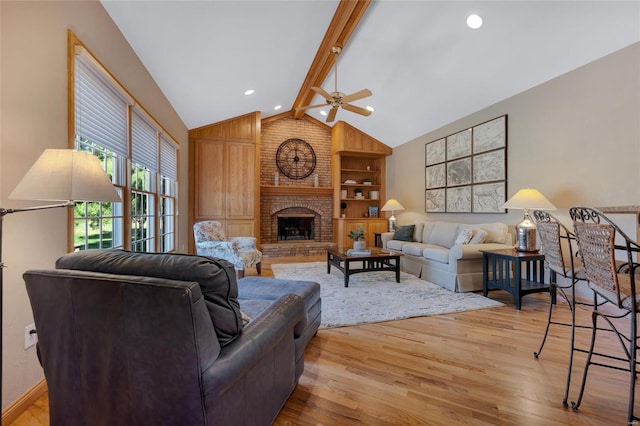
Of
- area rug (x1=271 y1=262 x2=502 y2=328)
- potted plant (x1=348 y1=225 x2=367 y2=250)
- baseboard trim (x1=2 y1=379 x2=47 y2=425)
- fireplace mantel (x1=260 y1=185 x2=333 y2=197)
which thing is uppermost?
fireplace mantel (x1=260 y1=185 x2=333 y2=197)

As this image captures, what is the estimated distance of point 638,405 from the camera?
1553mm

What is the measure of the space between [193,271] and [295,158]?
639cm

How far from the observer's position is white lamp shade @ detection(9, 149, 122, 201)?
112 cm

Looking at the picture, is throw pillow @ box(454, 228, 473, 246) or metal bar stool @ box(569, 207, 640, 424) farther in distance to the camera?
throw pillow @ box(454, 228, 473, 246)

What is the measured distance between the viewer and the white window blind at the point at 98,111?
2.00 metres

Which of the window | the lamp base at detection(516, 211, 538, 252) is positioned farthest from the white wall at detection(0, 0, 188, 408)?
the lamp base at detection(516, 211, 538, 252)

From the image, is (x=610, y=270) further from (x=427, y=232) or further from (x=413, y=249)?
(x=427, y=232)

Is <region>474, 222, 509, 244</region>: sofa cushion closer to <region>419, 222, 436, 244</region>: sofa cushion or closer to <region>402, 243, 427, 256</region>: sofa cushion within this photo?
<region>402, 243, 427, 256</region>: sofa cushion

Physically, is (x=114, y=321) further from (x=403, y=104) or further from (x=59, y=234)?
(x=403, y=104)

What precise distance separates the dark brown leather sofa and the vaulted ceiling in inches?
95.4

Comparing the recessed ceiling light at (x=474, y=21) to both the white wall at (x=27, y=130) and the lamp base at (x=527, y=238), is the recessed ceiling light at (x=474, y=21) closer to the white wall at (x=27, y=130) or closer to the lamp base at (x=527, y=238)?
the lamp base at (x=527, y=238)

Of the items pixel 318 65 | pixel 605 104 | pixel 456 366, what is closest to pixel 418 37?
pixel 318 65

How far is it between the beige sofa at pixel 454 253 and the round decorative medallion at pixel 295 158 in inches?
123

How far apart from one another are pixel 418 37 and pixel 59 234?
429 centimetres
